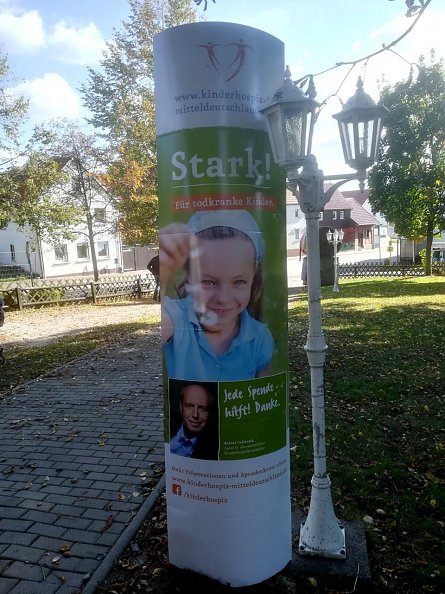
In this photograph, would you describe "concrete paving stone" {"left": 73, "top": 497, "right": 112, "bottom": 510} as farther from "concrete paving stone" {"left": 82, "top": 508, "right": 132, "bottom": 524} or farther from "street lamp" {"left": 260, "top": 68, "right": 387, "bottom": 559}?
"street lamp" {"left": 260, "top": 68, "right": 387, "bottom": 559}

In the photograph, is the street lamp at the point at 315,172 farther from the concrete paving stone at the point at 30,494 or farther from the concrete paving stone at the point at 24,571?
the concrete paving stone at the point at 30,494

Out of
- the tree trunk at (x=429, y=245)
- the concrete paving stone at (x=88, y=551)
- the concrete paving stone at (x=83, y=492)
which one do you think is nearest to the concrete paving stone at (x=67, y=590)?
the concrete paving stone at (x=88, y=551)

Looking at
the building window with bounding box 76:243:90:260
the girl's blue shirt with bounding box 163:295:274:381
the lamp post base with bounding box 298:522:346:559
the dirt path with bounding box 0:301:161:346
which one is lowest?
the dirt path with bounding box 0:301:161:346

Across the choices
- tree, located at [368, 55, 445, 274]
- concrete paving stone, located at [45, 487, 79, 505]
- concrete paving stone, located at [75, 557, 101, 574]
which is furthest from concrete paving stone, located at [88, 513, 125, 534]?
tree, located at [368, 55, 445, 274]

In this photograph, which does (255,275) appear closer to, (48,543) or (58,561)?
(58,561)

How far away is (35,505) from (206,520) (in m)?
2.19

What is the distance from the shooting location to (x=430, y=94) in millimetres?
27297

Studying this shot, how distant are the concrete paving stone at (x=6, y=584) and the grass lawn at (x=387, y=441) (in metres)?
2.47

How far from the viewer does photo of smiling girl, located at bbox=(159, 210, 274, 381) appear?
10.3 ft

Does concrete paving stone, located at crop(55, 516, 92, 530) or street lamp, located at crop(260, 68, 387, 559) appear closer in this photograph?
street lamp, located at crop(260, 68, 387, 559)

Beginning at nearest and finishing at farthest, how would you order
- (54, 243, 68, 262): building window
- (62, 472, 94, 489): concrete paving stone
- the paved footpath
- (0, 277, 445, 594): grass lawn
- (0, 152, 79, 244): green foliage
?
1. (0, 277, 445, 594): grass lawn
2. the paved footpath
3. (62, 472, 94, 489): concrete paving stone
4. (0, 152, 79, 244): green foliage
5. (54, 243, 68, 262): building window

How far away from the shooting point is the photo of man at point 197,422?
10.7 feet

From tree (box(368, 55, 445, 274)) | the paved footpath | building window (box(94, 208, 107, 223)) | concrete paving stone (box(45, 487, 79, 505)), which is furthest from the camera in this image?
building window (box(94, 208, 107, 223))

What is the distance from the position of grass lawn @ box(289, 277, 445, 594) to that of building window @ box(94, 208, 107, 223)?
75.9ft
